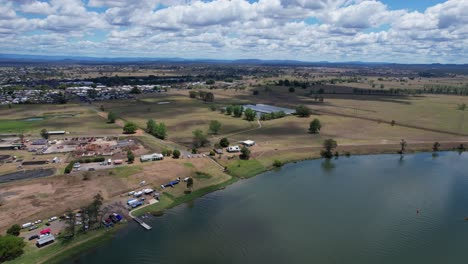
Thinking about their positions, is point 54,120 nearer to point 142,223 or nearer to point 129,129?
point 129,129

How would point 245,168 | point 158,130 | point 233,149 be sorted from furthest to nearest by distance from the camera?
point 158,130 < point 233,149 < point 245,168

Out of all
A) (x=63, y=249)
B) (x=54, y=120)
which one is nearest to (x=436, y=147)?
(x=63, y=249)

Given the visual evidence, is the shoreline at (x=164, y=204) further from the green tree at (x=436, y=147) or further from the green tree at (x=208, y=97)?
the green tree at (x=208, y=97)

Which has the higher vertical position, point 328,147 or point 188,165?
point 328,147

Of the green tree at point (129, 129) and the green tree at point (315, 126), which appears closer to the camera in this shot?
the green tree at point (129, 129)

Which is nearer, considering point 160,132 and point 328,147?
point 328,147

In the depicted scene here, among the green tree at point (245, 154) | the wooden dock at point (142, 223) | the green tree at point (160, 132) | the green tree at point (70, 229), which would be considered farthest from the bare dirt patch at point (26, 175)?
the green tree at point (245, 154)

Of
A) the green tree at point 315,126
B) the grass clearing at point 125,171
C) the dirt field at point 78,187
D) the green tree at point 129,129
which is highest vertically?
the green tree at point 315,126
